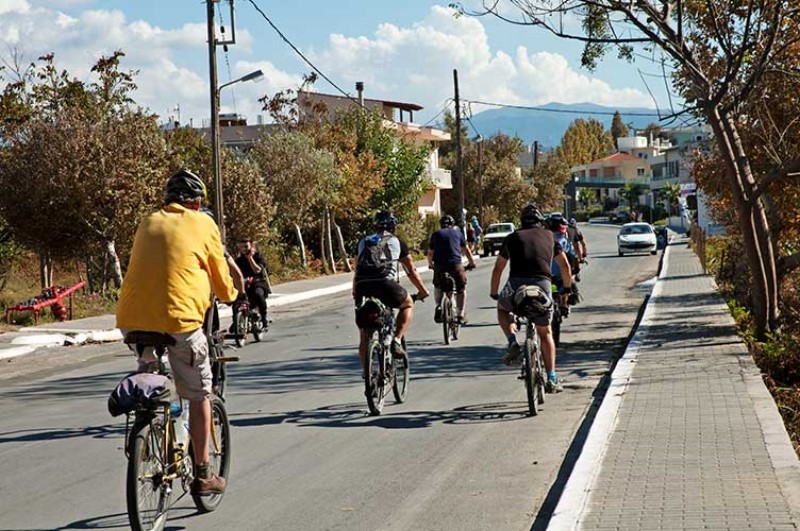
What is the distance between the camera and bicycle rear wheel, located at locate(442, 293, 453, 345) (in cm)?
1738

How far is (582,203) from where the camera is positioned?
18012 cm

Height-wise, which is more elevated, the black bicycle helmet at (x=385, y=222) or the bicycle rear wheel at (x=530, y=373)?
the black bicycle helmet at (x=385, y=222)

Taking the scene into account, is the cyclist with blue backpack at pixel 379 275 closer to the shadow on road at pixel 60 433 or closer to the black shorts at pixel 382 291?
the black shorts at pixel 382 291

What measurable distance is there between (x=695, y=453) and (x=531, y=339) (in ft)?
8.93

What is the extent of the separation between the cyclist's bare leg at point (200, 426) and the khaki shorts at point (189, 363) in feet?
0.17

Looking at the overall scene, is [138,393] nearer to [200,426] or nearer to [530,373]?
[200,426]

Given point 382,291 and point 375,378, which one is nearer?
point 375,378

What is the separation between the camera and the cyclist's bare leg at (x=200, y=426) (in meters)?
6.66

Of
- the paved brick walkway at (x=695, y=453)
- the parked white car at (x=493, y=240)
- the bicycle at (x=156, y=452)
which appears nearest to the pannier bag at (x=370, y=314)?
the paved brick walkway at (x=695, y=453)

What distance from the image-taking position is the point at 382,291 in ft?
35.8

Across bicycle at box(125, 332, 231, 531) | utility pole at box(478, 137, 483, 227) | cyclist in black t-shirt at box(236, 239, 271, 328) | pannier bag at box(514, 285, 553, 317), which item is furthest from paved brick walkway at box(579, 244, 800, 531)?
utility pole at box(478, 137, 483, 227)

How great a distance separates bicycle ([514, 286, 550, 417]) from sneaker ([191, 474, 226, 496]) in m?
4.10

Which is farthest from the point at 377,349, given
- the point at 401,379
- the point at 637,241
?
the point at 637,241

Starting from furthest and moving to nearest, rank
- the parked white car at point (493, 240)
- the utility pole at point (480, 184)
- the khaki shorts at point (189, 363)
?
the utility pole at point (480, 184) → the parked white car at point (493, 240) → the khaki shorts at point (189, 363)
